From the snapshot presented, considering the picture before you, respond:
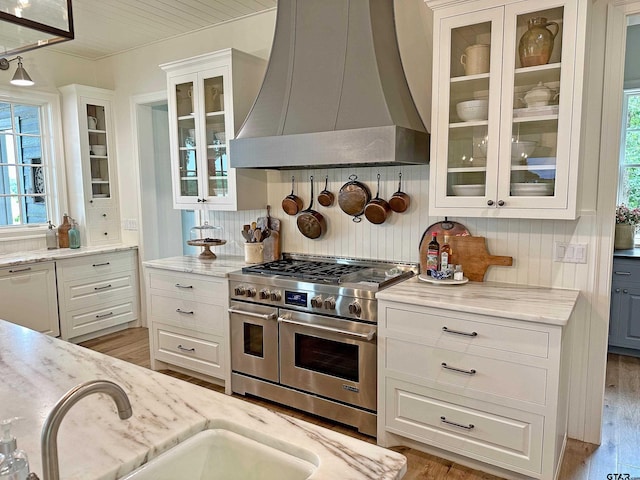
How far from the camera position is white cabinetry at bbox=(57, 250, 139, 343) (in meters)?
4.09

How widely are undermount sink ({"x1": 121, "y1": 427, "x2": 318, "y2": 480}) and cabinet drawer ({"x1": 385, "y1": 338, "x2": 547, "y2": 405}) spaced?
1379 mm

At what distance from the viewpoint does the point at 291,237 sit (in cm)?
358

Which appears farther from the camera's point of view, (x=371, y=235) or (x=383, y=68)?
(x=371, y=235)

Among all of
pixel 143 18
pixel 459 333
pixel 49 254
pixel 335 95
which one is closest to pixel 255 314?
pixel 459 333

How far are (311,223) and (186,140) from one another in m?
1.24

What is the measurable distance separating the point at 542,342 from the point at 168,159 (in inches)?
157

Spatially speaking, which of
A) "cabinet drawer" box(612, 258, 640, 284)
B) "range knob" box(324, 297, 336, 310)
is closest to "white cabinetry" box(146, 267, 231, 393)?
"range knob" box(324, 297, 336, 310)

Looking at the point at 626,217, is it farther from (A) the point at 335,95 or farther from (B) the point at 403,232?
(A) the point at 335,95

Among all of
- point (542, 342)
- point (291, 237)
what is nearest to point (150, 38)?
point (291, 237)

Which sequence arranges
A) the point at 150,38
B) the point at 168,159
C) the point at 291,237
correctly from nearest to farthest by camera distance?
the point at 291,237, the point at 150,38, the point at 168,159

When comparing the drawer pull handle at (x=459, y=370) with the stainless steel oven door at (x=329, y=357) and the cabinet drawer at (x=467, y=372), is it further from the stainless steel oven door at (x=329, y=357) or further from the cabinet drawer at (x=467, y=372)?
the stainless steel oven door at (x=329, y=357)

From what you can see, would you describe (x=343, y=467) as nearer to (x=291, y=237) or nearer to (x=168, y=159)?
(x=291, y=237)

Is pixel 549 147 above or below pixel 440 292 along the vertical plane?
above

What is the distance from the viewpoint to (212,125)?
348 cm
